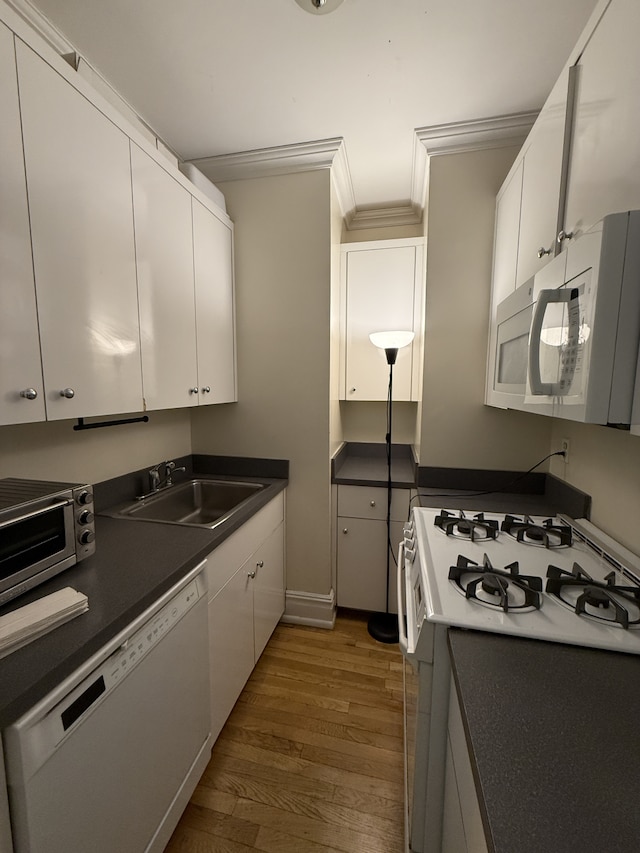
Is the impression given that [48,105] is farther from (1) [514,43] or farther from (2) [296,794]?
(2) [296,794]

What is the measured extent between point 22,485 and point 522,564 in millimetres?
1572

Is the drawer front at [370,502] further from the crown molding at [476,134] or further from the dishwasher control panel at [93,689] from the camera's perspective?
the crown molding at [476,134]

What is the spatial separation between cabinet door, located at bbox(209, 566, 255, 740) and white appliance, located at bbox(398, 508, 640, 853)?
27.7 inches

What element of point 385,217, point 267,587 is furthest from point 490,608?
point 385,217

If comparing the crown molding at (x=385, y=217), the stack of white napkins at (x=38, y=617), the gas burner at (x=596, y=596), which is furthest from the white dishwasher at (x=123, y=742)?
the crown molding at (x=385, y=217)

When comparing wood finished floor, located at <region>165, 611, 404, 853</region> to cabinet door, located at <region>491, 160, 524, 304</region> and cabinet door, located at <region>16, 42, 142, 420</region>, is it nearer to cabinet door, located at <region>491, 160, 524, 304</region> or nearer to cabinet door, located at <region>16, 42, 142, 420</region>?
cabinet door, located at <region>16, 42, 142, 420</region>

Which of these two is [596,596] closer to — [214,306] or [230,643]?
[230,643]

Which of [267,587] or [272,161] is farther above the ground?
[272,161]

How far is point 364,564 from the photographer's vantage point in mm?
2141

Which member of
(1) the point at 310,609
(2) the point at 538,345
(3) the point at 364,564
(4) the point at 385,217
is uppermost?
(4) the point at 385,217

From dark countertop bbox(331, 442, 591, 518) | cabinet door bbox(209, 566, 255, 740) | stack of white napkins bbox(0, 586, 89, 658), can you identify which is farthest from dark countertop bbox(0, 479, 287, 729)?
dark countertop bbox(331, 442, 591, 518)

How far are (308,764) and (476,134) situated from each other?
2.83m

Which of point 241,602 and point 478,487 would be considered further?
point 478,487

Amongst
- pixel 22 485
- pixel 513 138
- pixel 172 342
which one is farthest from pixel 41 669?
pixel 513 138
